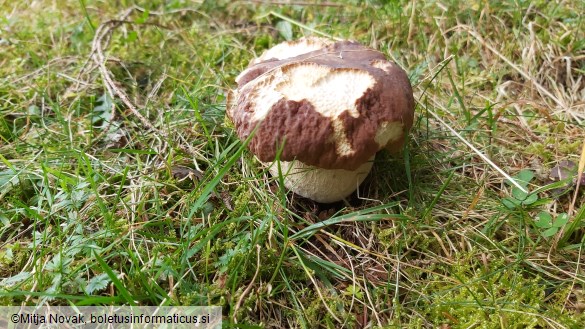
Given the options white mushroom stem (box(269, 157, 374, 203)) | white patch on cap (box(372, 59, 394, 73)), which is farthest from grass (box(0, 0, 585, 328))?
white patch on cap (box(372, 59, 394, 73))

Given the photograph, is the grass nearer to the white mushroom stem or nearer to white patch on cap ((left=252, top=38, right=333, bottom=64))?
the white mushroom stem

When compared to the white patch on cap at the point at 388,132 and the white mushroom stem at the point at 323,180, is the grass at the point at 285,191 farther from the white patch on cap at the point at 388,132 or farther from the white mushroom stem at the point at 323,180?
the white patch on cap at the point at 388,132

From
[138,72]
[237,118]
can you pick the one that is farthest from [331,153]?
[138,72]

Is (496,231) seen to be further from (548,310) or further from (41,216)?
(41,216)

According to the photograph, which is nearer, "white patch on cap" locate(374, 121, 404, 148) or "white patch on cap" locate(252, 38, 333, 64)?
"white patch on cap" locate(374, 121, 404, 148)

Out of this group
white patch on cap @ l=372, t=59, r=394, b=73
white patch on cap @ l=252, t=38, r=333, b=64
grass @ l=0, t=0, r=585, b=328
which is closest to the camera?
grass @ l=0, t=0, r=585, b=328

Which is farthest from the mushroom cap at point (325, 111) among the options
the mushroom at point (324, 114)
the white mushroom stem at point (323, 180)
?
→ the white mushroom stem at point (323, 180)
